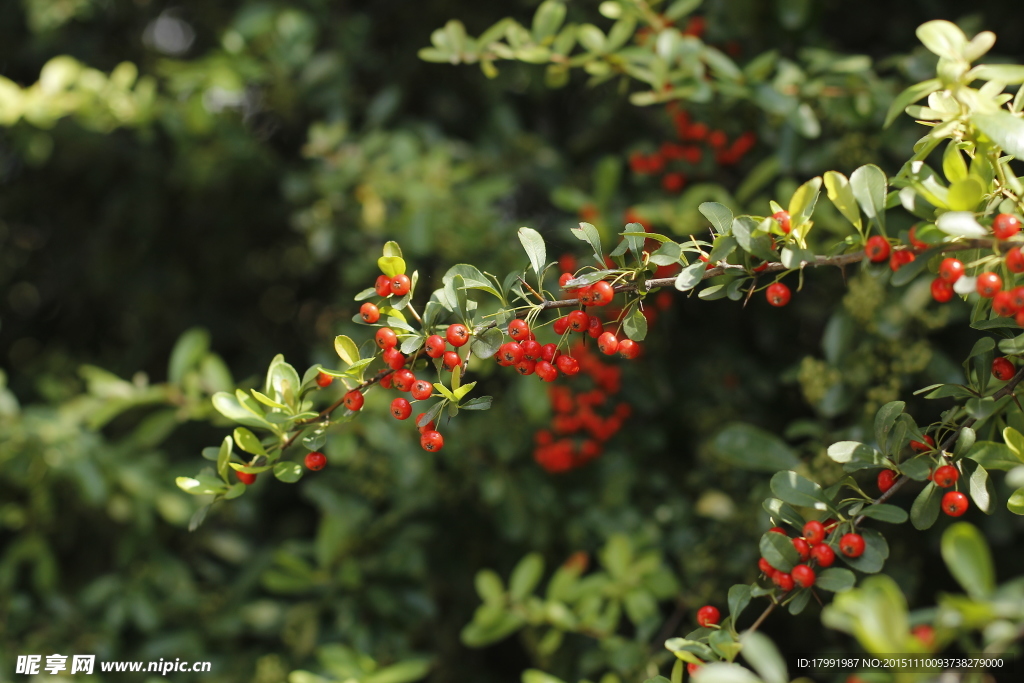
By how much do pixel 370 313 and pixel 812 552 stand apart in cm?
62

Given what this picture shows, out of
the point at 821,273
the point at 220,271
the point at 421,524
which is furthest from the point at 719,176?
the point at 220,271

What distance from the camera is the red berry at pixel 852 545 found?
84cm

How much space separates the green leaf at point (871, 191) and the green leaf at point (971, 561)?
350mm

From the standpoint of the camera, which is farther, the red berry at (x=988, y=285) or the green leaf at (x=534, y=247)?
the green leaf at (x=534, y=247)

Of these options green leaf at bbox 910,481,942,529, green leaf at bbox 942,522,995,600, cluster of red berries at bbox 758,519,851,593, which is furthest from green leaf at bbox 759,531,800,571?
green leaf at bbox 942,522,995,600

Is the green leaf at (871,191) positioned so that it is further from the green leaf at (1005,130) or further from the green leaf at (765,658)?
the green leaf at (765,658)

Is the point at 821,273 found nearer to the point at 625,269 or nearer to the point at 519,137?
the point at 519,137

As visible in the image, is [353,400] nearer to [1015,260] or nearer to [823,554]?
[823,554]

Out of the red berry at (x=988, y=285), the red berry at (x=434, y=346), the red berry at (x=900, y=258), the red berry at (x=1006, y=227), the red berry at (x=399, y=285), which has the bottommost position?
the red berry at (x=434, y=346)

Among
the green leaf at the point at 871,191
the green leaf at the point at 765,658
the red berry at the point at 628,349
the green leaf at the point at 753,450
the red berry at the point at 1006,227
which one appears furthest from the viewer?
the green leaf at the point at 753,450

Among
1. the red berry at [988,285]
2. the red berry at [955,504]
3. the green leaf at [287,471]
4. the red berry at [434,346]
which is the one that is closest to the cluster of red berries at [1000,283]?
the red berry at [988,285]

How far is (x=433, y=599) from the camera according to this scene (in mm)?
1975

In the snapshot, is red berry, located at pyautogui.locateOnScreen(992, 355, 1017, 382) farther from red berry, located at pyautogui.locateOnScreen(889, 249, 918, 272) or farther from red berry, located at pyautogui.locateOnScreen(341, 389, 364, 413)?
red berry, located at pyautogui.locateOnScreen(341, 389, 364, 413)

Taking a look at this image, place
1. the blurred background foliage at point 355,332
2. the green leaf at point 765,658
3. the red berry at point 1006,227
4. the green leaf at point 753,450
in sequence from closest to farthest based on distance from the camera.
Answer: the green leaf at point 765,658 < the red berry at point 1006,227 < the green leaf at point 753,450 < the blurred background foliage at point 355,332
